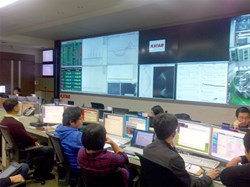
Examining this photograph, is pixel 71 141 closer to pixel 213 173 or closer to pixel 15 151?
pixel 15 151

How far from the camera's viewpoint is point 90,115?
3584mm

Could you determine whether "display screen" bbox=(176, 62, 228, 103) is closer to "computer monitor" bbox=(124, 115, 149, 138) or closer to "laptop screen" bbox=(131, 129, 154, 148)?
"computer monitor" bbox=(124, 115, 149, 138)

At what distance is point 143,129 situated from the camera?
290 centimetres

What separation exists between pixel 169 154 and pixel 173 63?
142 inches

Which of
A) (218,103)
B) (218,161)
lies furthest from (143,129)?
(218,103)

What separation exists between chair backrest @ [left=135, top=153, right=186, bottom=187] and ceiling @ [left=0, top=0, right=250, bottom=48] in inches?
111

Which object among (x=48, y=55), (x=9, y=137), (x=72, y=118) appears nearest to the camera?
(x=72, y=118)

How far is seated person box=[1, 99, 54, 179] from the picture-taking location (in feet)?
9.92

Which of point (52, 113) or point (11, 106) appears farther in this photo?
point (52, 113)

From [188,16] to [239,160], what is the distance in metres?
3.38

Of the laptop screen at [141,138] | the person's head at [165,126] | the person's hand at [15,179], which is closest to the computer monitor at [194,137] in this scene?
the laptop screen at [141,138]

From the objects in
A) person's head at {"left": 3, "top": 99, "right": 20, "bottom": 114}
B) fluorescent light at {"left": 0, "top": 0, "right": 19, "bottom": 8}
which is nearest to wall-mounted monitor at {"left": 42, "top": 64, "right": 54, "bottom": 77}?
fluorescent light at {"left": 0, "top": 0, "right": 19, "bottom": 8}

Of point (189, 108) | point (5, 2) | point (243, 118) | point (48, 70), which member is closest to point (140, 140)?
point (243, 118)

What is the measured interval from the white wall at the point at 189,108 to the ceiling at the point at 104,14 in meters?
1.64
